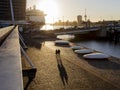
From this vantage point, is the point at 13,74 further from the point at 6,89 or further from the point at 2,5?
the point at 2,5

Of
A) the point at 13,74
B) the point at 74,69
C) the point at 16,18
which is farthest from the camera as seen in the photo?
the point at 16,18

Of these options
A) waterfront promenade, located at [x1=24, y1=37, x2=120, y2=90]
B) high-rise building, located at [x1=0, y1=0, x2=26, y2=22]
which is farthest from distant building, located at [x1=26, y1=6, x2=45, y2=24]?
waterfront promenade, located at [x1=24, y1=37, x2=120, y2=90]

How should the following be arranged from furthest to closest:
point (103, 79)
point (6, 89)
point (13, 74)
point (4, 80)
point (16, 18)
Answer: point (16, 18) < point (103, 79) < point (13, 74) < point (4, 80) < point (6, 89)

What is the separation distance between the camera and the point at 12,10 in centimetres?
9619

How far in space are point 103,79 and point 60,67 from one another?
155 inches

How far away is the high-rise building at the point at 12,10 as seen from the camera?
96.1 meters

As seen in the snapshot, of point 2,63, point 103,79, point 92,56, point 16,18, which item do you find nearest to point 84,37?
point 16,18

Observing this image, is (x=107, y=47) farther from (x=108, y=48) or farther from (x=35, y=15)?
(x=35, y=15)

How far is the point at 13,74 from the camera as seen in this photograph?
339 cm

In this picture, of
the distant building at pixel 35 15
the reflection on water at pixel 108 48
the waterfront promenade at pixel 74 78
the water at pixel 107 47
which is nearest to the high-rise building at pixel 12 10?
the water at pixel 107 47

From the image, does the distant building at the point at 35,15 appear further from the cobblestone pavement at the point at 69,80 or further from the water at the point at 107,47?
the cobblestone pavement at the point at 69,80

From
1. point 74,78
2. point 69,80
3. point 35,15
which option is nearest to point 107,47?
point 74,78

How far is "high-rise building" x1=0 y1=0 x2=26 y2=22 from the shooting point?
96.1 meters

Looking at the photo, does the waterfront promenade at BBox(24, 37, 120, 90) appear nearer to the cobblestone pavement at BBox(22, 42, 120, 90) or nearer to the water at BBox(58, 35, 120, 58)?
the cobblestone pavement at BBox(22, 42, 120, 90)
